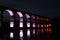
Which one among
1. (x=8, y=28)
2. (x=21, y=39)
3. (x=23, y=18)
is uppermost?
(x=23, y=18)

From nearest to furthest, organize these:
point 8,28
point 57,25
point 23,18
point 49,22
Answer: point 8,28
point 23,18
point 49,22
point 57,25

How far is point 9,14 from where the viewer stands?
19.2m

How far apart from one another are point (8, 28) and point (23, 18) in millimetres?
4595

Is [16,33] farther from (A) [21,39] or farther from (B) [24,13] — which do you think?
(B) [24,13]

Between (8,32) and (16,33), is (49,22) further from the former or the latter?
(8,32)

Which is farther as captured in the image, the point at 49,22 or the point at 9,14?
the point at 49,22

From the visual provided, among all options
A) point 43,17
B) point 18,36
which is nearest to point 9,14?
point 18,36

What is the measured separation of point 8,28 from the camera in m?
18.9

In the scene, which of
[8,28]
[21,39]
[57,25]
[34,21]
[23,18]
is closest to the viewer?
[8,28]

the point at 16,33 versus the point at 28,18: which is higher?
the point at 28,18

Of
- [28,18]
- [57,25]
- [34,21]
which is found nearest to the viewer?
[28,18]

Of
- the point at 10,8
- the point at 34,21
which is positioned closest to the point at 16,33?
the point at 10,8

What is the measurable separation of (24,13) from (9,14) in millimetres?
4745

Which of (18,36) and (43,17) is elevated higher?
(43,17)
